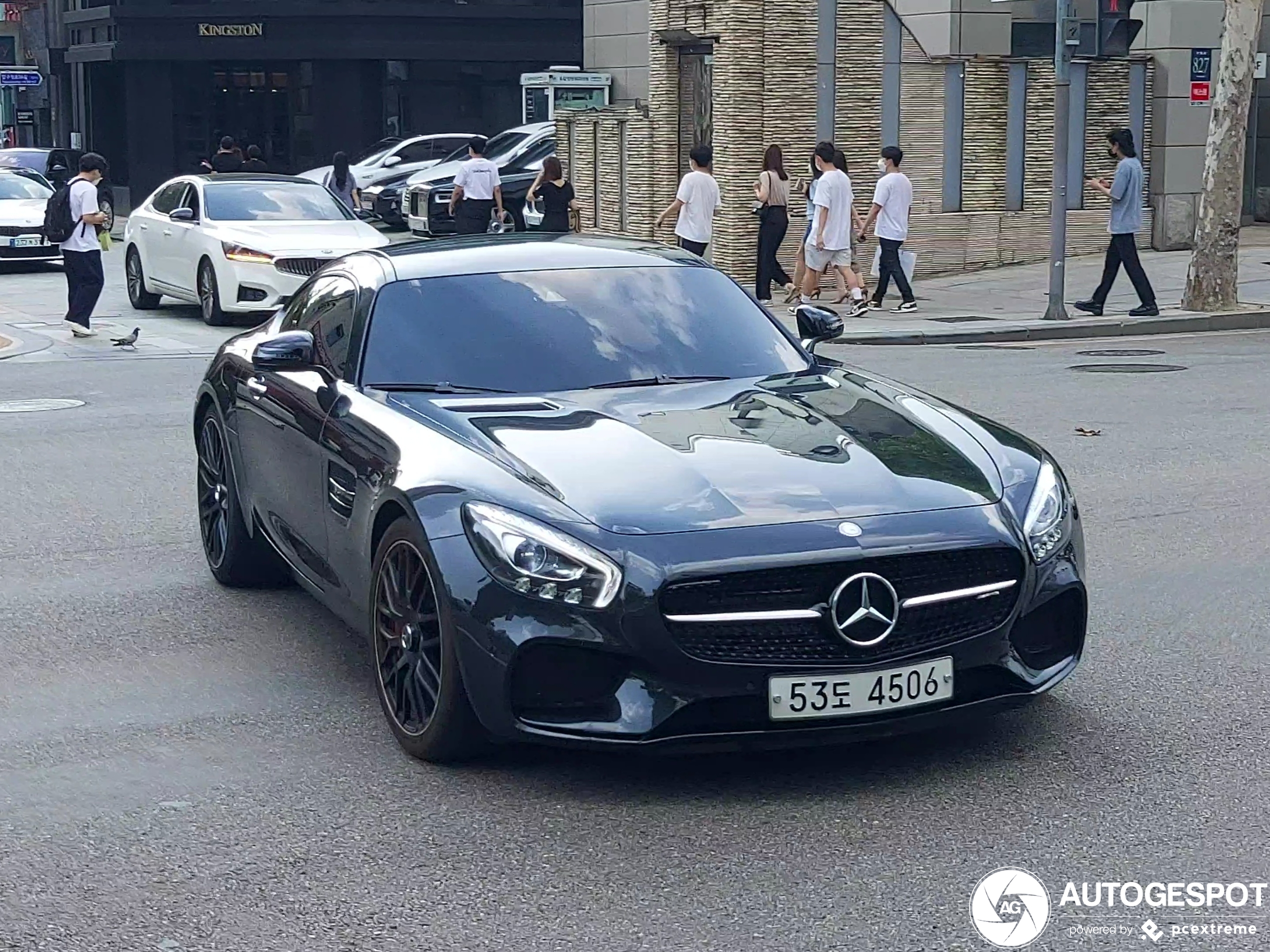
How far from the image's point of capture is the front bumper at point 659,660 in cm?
494

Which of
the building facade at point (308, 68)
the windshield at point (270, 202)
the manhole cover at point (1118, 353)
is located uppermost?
the building facade at point (308, 68)

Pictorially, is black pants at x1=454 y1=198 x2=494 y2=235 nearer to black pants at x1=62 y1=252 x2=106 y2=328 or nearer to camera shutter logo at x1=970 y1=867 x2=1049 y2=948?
black pants at x1=62 y1=252 x2=106 y2=328

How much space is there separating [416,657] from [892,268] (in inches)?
605

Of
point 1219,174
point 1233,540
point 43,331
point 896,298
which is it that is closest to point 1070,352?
point 1219,174

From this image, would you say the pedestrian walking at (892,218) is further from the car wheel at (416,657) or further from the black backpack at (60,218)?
the car wheel at (416,657)

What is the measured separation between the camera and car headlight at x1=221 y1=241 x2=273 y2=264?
1952 centimetres

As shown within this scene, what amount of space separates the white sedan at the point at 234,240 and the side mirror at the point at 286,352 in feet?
40.0

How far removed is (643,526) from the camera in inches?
199

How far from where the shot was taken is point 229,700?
6.17 meters

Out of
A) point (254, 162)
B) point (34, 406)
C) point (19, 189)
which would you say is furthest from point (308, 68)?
point (34, 406)

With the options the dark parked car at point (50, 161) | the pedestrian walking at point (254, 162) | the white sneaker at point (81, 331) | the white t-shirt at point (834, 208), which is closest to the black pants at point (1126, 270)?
the white t-shirt at point (834, 208)

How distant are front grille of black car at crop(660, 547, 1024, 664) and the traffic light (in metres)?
14.6

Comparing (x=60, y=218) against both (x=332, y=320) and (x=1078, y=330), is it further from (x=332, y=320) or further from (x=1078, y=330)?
(x=332, y=320)

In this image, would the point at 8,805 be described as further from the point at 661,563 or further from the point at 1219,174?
the point at 1219,174
